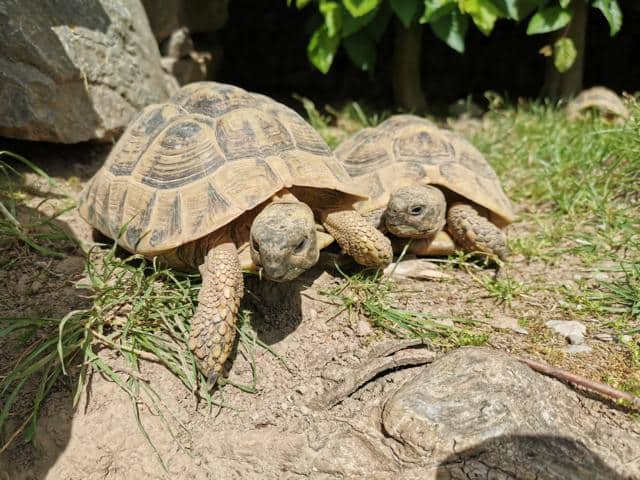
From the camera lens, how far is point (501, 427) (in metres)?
1.98

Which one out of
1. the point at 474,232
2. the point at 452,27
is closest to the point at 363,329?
the point at 474,232

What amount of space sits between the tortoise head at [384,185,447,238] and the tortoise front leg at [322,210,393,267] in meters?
0.21

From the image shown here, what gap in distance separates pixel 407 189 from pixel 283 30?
14.1ft

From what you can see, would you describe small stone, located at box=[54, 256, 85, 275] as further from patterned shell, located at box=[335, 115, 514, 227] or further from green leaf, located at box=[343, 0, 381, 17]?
green leaf, located at box=[343, 0, 381, 17]

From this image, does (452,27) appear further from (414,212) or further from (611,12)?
(414,212)

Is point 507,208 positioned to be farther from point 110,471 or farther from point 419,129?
point 110,471

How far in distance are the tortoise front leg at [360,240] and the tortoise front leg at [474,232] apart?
22.7 inches

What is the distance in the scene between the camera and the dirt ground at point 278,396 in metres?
2.07

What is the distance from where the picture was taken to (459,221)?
314 cm

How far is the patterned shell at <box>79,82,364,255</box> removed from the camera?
253cm

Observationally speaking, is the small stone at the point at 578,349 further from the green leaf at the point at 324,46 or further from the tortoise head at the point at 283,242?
the green leaf at the point at 324,46

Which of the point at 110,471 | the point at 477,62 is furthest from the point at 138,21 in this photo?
the point at 477,62

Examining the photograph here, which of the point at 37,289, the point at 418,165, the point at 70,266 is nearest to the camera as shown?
the point at 37,289

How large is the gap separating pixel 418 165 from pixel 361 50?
2083 millimetres
